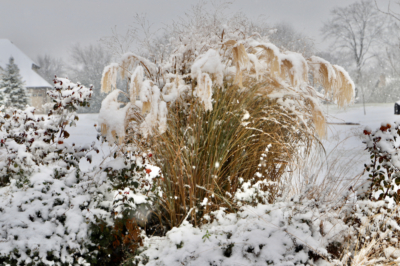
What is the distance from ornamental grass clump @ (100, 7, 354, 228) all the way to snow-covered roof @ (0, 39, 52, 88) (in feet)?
83.7

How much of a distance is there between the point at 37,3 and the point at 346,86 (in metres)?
116

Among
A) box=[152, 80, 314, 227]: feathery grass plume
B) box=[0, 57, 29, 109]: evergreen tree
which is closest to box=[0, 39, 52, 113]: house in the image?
box=[0, 57, 29, 109]: evergreen tree

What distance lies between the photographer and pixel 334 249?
6.01 ft

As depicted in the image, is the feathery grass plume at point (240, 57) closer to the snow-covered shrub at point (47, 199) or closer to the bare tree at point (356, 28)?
the snow-covered shrub at point (47, 199)

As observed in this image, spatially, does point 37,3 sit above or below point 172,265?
above

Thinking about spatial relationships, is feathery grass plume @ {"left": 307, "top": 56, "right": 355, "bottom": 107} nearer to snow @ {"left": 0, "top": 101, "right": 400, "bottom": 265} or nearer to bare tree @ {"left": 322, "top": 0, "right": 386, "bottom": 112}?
snow @ {"left": 0, "top": 101, "right": 400, "bottom": 265}

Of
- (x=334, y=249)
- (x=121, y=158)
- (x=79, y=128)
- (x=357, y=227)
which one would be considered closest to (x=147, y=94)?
(x=121, y=158)

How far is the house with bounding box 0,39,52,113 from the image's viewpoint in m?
24.8

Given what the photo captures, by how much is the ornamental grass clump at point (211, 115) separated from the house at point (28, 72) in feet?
84.4

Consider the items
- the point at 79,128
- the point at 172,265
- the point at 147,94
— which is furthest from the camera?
the point at 79,128

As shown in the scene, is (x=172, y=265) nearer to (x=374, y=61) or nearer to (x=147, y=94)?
(x=147, y=94)

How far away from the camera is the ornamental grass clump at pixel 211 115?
6.81 feet

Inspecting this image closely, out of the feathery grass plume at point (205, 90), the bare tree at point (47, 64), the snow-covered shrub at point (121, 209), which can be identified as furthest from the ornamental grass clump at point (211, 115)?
the bare tree at point (47, 64)

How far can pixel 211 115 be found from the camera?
2396 mm
